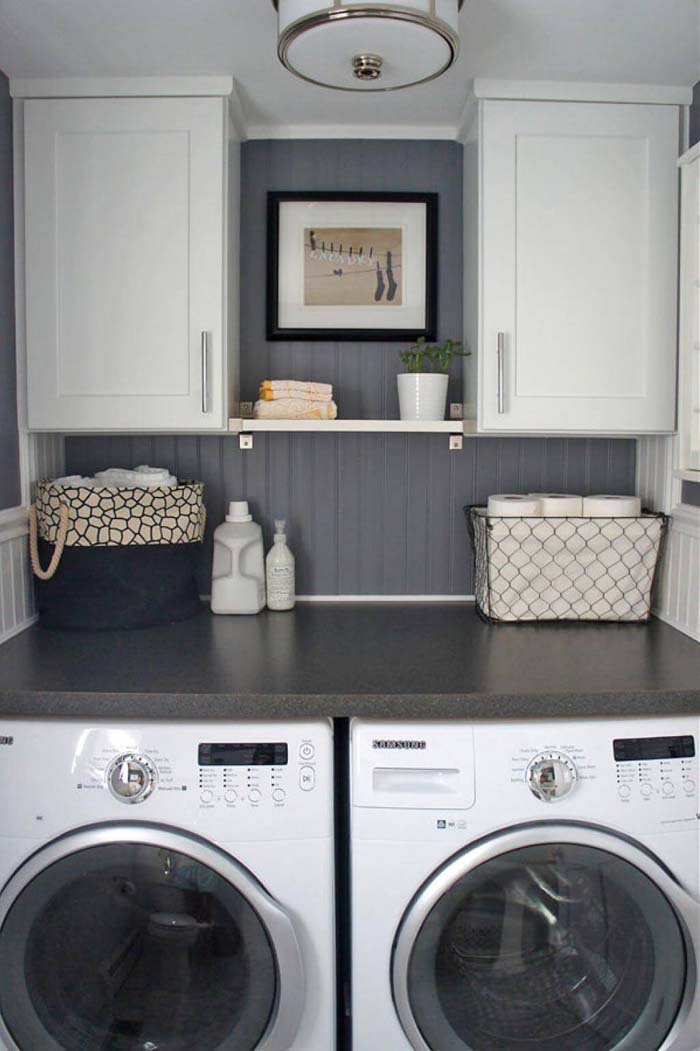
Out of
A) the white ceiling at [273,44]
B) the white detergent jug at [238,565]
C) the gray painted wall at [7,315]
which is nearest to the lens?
the white ceiling at [273,44]

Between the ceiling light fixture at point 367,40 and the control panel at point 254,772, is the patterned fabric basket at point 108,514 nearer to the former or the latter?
the control panel at point 254,772

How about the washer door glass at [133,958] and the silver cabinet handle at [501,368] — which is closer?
the washer door glass at [133,958]

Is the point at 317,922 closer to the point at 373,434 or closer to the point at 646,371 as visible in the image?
the point at 373,434

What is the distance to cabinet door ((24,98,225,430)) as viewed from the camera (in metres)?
1.92

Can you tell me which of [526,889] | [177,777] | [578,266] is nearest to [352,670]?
[177,777]

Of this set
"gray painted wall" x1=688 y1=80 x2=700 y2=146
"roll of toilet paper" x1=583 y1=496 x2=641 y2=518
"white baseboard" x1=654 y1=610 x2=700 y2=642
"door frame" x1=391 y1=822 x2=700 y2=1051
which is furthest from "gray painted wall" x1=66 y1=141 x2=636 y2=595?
"door frame" x1=391 y1=822 x2=700 y2=1051

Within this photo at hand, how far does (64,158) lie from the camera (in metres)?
1.92

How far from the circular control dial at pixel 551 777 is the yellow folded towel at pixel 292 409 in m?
1.01

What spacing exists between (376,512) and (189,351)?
70cm

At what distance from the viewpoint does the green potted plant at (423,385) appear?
2.06 m

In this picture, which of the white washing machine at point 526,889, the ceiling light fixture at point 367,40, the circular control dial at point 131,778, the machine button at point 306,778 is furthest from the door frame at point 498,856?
the ceiling light fixture at point 367,40

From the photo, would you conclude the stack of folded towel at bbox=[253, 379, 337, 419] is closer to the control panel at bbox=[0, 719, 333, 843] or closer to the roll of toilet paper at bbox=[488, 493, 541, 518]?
the roll of toilet paper at bbox=[488, 493, 541, 518]

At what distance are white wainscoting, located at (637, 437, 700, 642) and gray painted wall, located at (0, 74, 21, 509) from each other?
1.64 meters

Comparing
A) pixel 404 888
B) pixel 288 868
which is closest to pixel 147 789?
pixel 288 868
